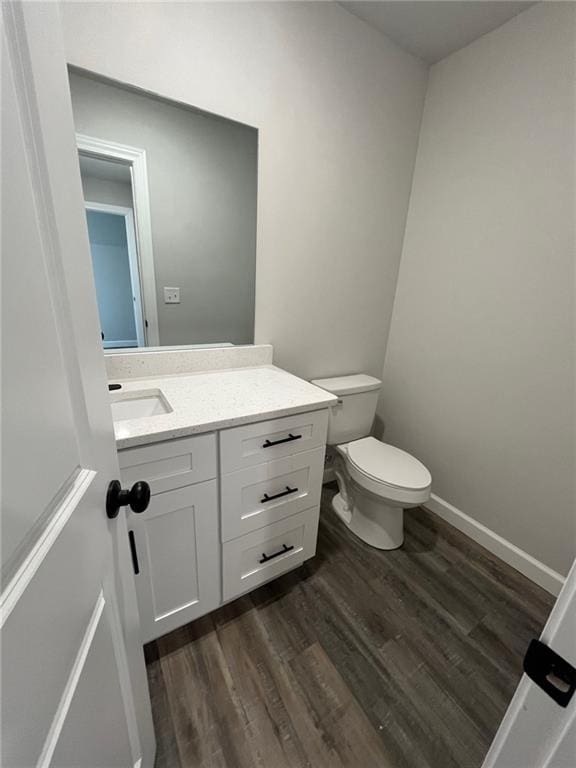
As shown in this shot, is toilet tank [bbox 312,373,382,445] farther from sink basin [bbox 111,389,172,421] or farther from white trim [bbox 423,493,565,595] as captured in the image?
sink basin [bbox 111,389,172,421]

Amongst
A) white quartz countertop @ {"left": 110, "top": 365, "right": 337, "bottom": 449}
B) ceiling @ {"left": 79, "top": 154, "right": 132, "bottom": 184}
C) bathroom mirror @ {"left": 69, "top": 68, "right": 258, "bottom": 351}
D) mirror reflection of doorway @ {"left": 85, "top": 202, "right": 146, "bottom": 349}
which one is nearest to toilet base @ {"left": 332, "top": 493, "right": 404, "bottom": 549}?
white quartz countertop @ {"left": 110, "top": 365, "right": 337, "bottom": 449}

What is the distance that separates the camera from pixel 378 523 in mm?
1669

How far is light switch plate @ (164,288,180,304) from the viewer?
1.37 m

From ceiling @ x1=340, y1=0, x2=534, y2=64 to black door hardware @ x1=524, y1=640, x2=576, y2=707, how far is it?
215 centimetres

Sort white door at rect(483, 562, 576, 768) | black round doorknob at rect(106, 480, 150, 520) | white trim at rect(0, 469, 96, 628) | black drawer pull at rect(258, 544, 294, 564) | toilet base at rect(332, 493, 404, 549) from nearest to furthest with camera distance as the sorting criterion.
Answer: white trim at rect(0, 469, 96, 628) → white door at rect(483, 562, 576, 768) → black round doorknob at rect(106, 480, 150, 520) → black drawer pull at rect(258, 544, 294, 564) → toilet base at rect(332, 493, 404, 549)

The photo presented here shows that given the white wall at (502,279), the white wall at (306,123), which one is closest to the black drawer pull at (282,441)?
the white wall at (306,123)

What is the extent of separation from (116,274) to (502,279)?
1.75m

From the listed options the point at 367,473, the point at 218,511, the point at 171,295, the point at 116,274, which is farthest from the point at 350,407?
the point at 116,274

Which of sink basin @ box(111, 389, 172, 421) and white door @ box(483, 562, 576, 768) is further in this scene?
sink basin @ box(111, 389, 172, 421)

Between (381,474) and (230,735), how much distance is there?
3.49 feet

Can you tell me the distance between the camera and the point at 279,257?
1.54 m

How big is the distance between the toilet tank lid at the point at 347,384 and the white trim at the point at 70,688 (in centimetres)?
137

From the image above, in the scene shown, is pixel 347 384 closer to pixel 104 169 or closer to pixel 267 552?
pixel 267 552

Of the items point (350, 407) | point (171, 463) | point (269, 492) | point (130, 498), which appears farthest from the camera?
point (350, 407)
